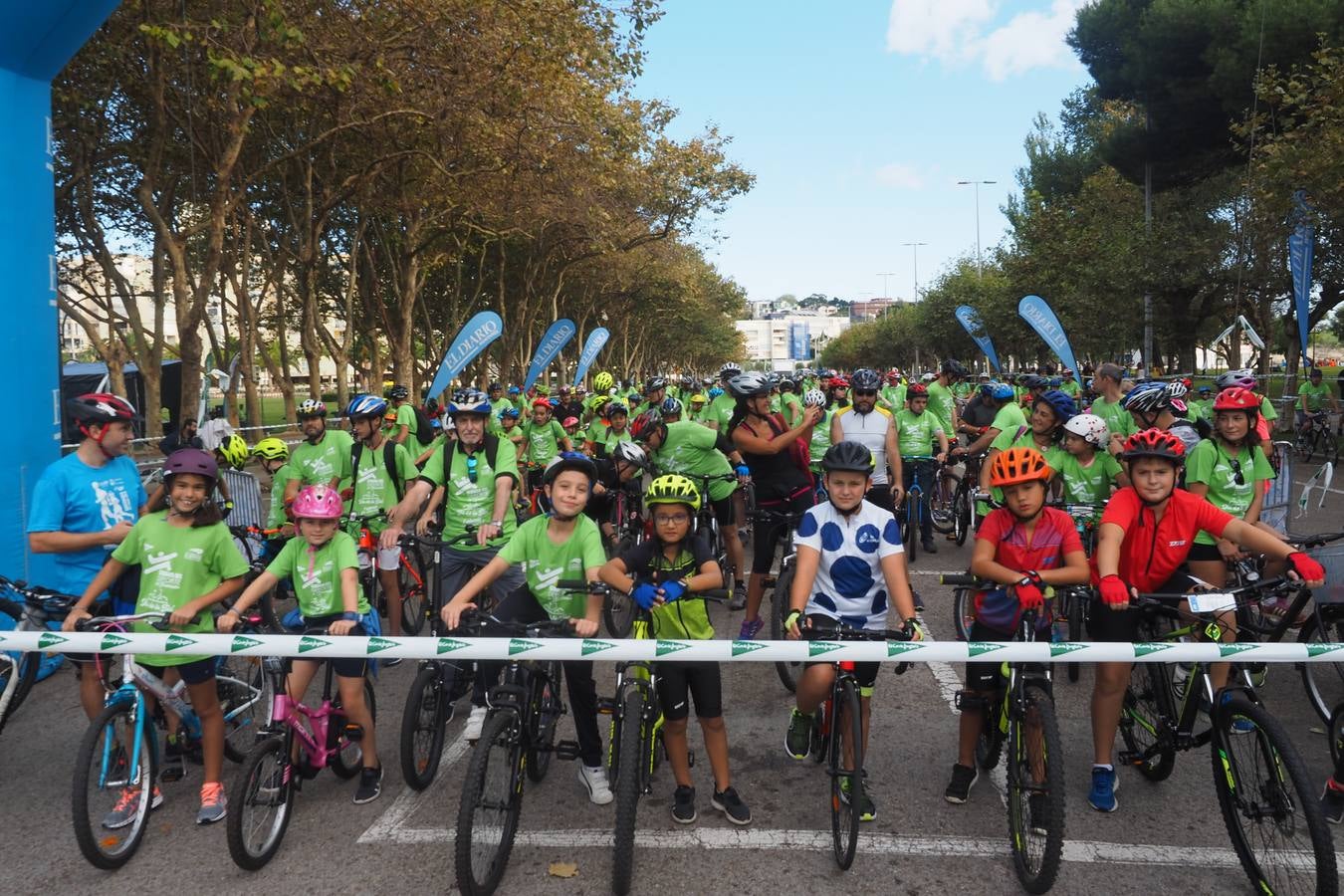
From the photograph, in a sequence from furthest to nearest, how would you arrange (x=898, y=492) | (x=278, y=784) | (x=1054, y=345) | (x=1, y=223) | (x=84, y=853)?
(x=1054, y=345)
(x=898, y=492)
(x=1, y=223)
(x=278, y=784)
(x=84, y=853)

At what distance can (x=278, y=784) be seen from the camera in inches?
166

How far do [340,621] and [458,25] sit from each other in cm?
1202

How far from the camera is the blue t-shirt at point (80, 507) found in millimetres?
5203

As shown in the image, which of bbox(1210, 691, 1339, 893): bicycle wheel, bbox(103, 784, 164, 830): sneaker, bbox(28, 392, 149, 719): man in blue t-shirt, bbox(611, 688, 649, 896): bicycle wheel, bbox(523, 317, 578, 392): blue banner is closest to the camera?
bbox(1210, 691, 1339, 893): bicycle wheel

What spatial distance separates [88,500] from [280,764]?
2169 mm

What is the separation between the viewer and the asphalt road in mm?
3902

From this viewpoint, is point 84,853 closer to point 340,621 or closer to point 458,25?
point 340,621

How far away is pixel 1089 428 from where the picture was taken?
6.45 m

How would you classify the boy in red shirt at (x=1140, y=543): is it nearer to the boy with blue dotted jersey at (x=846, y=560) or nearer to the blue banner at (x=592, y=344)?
the boy with blue dotted jersey at (x=846, y=560)

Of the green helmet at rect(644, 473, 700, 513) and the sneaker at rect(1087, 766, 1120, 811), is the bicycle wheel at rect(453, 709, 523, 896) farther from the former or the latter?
the sneaker at rect(1087, 766, 1120, 811)

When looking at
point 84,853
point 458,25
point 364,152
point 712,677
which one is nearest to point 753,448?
point 712,677

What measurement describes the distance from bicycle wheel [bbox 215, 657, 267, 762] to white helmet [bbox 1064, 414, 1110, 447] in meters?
5.16

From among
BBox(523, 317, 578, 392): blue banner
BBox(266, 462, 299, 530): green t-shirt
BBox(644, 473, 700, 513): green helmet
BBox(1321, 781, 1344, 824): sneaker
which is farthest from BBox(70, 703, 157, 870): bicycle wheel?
BBox(523, 317, 578, 392): blue banner

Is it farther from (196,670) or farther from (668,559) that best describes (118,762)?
(668,559)
